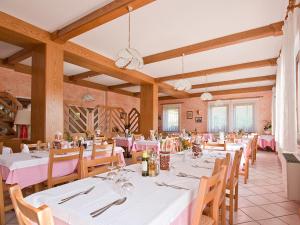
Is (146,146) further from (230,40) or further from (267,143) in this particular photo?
(267,143)

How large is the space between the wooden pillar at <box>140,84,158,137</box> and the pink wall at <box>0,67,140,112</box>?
2605 mm

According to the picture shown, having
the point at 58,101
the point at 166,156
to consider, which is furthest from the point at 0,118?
the point at 166,156

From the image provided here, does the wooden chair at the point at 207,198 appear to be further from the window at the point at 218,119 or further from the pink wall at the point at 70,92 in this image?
the window at the point at 218,119

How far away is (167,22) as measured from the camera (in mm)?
3682

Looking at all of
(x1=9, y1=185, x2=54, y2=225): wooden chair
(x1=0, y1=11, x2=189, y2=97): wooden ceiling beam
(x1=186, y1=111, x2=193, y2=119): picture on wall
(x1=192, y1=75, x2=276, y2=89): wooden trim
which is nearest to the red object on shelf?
(x1=0, y1=11, x2=189, y2=97): wooden ceiling beam

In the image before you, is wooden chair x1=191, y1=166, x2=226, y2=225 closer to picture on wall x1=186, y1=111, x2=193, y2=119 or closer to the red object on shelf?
the red object on shelf

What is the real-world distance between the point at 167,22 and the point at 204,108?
318 inches

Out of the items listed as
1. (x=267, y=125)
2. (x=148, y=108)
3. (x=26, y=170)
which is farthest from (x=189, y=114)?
(x=26, y=170)

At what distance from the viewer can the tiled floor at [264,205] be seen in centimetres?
245

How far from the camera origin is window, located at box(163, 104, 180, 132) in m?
12.0

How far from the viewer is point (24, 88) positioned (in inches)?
265

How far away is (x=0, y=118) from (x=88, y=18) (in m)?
Answer: 4.29

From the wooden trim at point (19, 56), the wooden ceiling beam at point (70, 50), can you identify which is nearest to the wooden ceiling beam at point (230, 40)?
the wooden ceiling beam at point (70, 50)

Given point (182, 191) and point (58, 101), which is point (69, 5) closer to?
point (58, 101)
